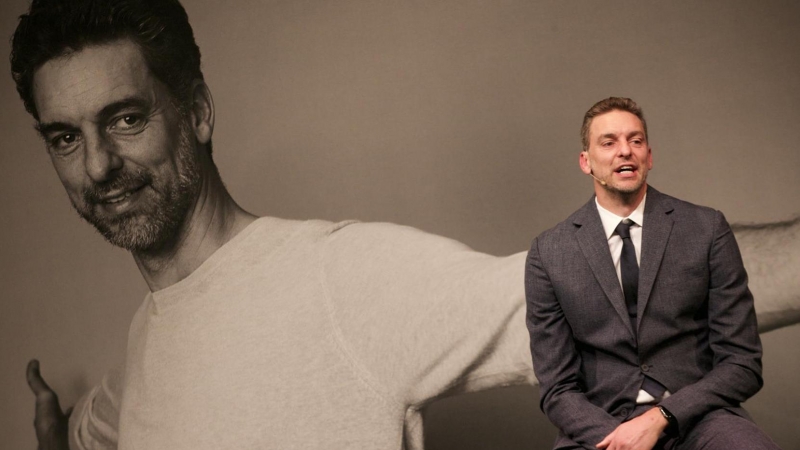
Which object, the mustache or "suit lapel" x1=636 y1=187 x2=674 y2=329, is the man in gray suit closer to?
"suit lapel" x1=636 y1=187 x2=674 y2=329

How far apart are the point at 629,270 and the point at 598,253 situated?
68 millimetres

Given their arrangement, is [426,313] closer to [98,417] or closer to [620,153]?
[620,153]

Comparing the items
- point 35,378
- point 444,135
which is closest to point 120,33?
point 444,135

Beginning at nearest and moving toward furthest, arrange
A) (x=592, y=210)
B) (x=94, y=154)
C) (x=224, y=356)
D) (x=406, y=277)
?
1. (x=592, y=210)
2. (x=406, y=277)
3. (x=224, y=356)
4. (x=94, y=154)

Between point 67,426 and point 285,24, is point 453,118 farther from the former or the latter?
point 67,426

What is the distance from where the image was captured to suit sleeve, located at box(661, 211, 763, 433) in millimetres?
1405

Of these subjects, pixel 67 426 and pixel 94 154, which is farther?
pixel 67 426

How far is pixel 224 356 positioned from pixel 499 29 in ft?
4.25

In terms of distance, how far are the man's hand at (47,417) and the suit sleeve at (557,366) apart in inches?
74.7

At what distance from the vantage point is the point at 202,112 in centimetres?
262

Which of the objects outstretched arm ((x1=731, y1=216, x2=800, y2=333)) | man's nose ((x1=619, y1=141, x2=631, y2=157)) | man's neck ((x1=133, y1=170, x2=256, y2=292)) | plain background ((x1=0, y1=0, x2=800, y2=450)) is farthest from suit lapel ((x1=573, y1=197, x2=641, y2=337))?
man's neck ((x1=133, y1=170, x2=256, y2=292))

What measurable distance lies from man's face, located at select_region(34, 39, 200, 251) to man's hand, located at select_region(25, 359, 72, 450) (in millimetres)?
660

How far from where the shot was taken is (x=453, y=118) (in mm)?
2441

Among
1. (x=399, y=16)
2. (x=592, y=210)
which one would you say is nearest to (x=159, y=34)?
(x=399, y=16)
